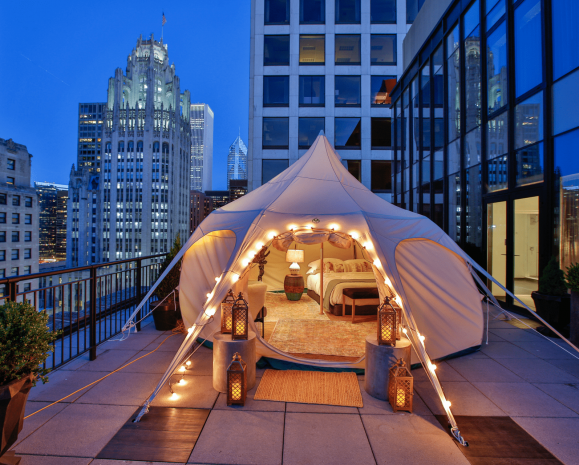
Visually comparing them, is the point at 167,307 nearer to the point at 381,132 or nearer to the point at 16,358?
the point at 16,358

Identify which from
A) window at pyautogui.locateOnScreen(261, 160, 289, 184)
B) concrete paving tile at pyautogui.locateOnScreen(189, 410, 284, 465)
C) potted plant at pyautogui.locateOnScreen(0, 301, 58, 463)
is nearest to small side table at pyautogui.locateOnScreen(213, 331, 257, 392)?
concrete paving tile at pyautogui.locateOnScreen(189, 410, 284, 465)

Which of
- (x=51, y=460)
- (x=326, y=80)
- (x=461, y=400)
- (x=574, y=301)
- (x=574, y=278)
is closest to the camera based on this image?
(x=51, y=460)

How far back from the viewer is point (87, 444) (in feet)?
7.78

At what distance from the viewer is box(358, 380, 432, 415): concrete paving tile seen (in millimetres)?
2857

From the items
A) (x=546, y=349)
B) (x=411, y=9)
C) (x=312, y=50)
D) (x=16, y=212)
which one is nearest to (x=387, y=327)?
(x=546, y=349)

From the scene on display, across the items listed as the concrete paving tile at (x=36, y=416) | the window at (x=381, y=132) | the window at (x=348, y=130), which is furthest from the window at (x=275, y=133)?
the concrete paving tile at (x=36, y=416)

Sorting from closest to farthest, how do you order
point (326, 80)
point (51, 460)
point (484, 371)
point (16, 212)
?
point (51, 460), point (484, 371), point (326, 80), point (16, 212)

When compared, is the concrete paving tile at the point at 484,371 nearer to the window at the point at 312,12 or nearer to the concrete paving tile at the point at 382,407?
the concrete paving tile at the point at 382,407

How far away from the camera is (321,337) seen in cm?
499

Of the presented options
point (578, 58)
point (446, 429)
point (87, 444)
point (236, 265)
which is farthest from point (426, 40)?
point (87, 444)

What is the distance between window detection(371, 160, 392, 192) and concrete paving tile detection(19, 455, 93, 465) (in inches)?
657

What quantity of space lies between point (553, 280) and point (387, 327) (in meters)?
3.74

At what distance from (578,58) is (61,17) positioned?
10405 inches

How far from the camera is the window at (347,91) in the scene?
17469 millimetres
